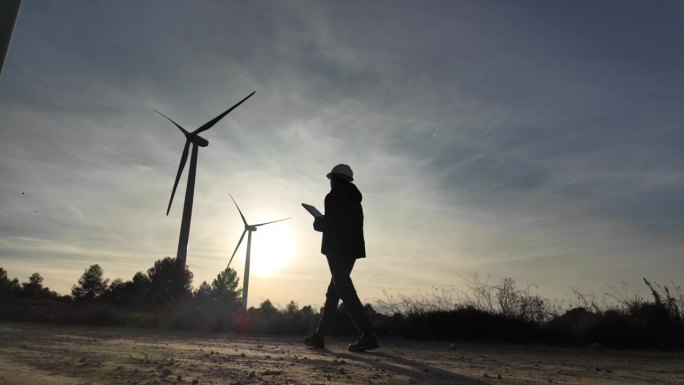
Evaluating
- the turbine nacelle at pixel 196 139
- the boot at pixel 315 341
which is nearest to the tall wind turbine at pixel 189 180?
the turbine nacelle at pixel 196 139

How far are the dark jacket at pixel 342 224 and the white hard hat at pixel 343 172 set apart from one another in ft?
0.45

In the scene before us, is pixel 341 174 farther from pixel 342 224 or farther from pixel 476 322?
pixel 476 322

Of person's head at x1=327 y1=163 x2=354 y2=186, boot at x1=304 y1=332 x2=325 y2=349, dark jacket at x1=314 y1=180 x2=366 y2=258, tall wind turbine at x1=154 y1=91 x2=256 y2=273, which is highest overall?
tall wind turbine at x1=154 y1=91 x2=256 y2=273

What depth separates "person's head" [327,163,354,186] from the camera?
6566mm

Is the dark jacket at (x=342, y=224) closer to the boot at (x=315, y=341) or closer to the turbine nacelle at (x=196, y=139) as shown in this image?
the boot at (x=315, y=341)

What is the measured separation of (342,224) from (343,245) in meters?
0.30

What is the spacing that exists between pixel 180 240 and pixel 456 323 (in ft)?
62.7

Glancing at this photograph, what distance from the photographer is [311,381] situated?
3.28m

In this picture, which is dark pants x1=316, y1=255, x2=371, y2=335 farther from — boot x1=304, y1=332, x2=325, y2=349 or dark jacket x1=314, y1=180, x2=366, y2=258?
boot x1=304, y1=332, x2=325, y2=349

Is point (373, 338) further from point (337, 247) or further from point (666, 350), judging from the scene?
point (666, 350)

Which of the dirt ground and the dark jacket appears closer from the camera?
the dirt ground

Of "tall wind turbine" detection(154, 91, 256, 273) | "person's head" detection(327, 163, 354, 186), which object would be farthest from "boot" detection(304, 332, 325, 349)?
"tall wind turbine" detection(154, 91, 256, 273)

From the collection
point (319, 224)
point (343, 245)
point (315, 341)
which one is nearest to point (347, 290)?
point (343, 245)

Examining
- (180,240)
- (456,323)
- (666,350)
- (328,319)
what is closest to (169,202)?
(180,240)
